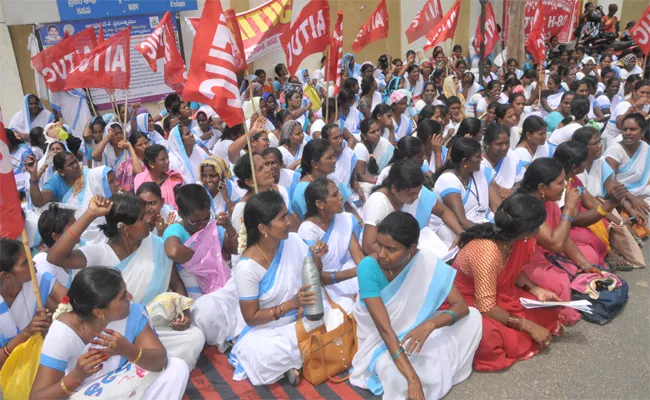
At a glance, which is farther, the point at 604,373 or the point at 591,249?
the point at 591,249

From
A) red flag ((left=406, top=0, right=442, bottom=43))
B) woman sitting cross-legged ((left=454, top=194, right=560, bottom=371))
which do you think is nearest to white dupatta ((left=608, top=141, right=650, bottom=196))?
woman sitting cross-legged ((left=454, top=194, right=560, bottom=371))

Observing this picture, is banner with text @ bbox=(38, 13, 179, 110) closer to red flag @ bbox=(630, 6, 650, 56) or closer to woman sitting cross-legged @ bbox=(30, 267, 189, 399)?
woman sitting cross-legged @ bbox=(30, 267, 189, 399)

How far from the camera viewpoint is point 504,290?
312cm

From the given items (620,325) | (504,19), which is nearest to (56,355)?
(620,325)

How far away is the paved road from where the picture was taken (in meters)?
2.77

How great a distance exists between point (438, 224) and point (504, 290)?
1.24 m

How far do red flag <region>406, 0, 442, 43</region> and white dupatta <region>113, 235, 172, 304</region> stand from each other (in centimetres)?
677

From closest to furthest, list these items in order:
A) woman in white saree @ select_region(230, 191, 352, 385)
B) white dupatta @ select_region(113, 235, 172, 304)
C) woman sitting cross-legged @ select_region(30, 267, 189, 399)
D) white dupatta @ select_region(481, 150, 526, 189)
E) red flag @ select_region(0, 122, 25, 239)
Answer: woman sitting cross-legged @ select_region(30, 267, 189, 399) → red flag @ select_region(0, 122, 25, 239) → woman in white saree @ select_region(230, 191, 352, 385) → white dupatta @ select_region(113, 235, 172, 304) → white dupatta @ select_region(481, 150, 526, 189)

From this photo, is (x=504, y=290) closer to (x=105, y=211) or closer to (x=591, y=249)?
(x=591, y=249)

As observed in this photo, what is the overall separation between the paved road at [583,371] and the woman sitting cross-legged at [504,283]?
95 mm

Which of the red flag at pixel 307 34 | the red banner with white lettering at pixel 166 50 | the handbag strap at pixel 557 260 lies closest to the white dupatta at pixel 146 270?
the handbag strap at pixel 557 260

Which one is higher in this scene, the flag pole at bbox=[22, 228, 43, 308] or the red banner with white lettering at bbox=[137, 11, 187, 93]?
the red banner with white lettering at bbox=[137, 11, 187, 93]

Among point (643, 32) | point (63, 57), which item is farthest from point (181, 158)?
point (643, 32)

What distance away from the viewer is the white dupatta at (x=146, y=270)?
3055 mm
